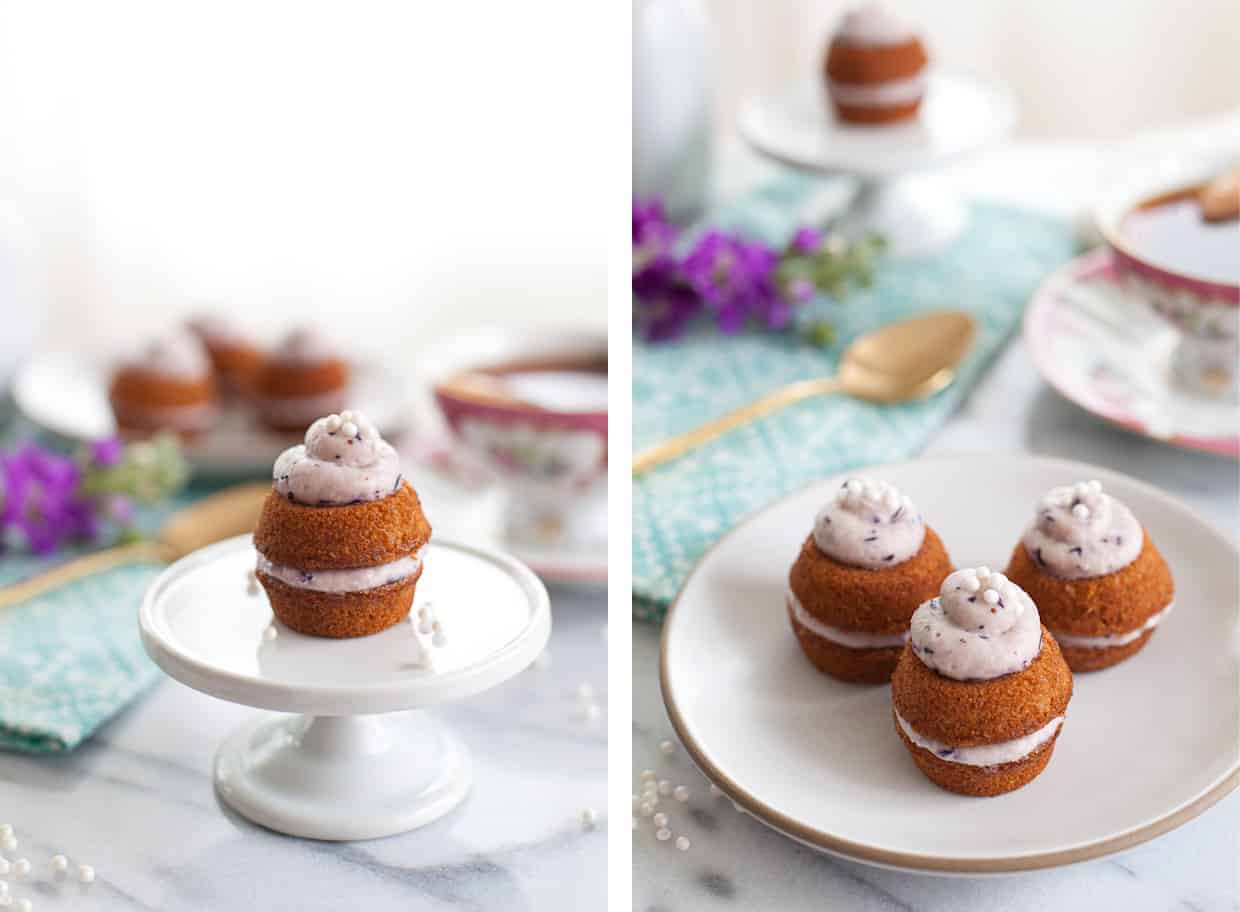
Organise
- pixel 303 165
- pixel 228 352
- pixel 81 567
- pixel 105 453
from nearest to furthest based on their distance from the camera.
→ 1. pixel 81 567
2. pixel 105 453
3. pixel 228 352
4. pixel 303 165

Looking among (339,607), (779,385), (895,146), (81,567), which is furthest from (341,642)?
(895,146)

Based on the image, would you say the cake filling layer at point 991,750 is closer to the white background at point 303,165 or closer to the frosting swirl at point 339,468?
the frosting swirl at point 339,468

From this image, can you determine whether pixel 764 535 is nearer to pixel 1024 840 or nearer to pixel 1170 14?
pixel 1024 840

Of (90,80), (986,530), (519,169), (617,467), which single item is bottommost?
(519,169)

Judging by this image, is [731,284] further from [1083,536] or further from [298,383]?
[1083,536]

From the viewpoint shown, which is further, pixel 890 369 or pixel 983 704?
pixel 890 369

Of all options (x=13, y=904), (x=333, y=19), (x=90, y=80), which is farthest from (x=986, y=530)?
(x=90, y=80)
